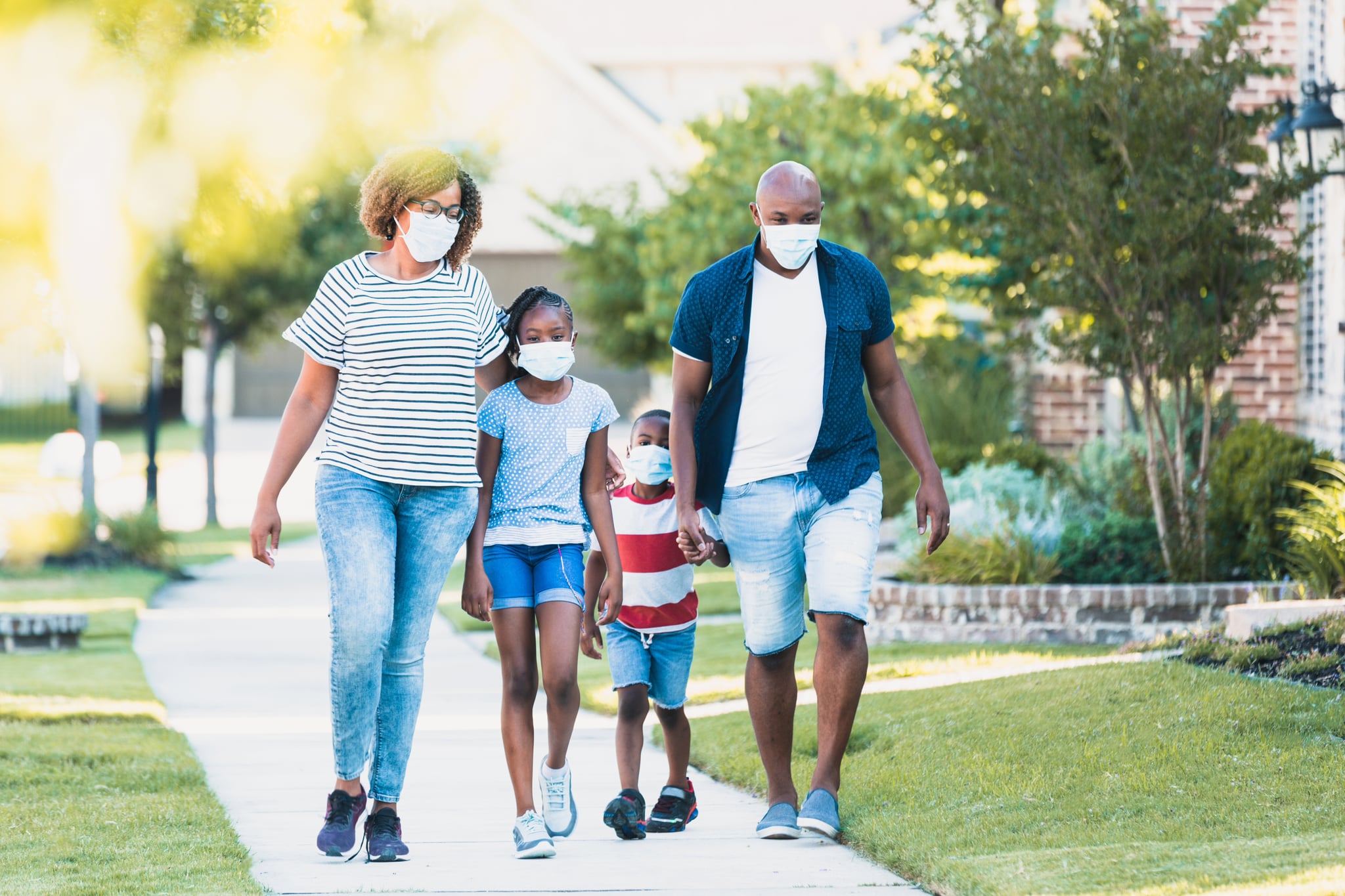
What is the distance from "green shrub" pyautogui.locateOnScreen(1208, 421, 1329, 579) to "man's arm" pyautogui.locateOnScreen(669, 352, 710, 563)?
520 centimetres

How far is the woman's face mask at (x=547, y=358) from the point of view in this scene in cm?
538

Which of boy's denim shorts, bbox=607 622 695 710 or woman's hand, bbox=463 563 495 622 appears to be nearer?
woman's hand, bbox=463 563 495 622

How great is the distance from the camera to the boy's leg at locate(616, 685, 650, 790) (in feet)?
18.7

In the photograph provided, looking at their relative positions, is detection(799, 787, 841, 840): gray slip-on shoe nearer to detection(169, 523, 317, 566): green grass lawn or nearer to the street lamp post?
detection(169, 523, 317, 566): green grass lawn

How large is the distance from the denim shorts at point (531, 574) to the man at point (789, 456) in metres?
0.36

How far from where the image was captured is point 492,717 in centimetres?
862

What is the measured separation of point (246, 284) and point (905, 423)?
58.2ft

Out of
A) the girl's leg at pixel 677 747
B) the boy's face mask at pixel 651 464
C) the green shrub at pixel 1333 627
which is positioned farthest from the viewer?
the green shrub at pixel 1333 627

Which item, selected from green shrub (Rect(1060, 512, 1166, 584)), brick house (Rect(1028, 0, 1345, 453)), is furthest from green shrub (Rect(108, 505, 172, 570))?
green shrub (Rect(1060, 512, 1166, 584))

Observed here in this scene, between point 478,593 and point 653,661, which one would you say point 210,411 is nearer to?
point 653,661

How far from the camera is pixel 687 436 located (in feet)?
17.9

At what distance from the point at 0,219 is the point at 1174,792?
636 centimetres

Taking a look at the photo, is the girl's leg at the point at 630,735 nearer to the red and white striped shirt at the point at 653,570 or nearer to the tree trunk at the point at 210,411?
the red and white striped shirt at the point at 653,570

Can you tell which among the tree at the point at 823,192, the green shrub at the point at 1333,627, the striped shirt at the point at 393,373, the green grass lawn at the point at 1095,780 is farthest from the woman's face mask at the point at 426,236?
the tree at the point at 823,192
